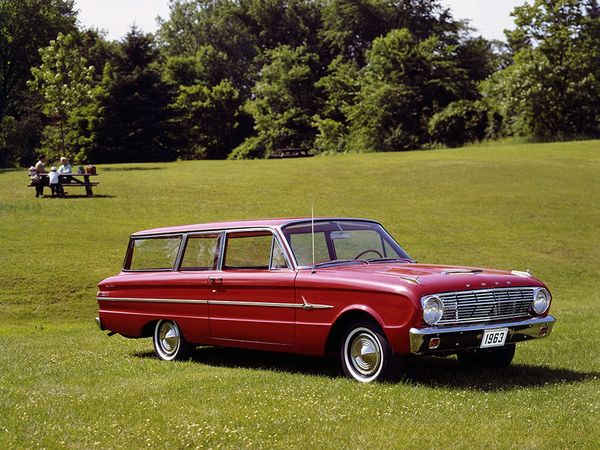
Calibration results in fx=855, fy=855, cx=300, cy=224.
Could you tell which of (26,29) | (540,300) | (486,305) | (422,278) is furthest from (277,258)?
(26,29)

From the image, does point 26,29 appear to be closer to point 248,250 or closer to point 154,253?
point 154,253

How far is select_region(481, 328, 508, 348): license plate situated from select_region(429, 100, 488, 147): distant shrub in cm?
6050

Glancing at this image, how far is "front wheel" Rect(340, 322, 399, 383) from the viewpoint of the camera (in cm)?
843

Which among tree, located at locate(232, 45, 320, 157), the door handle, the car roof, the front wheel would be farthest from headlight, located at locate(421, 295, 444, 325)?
tree, located at locate(232, 45, 320, 157)

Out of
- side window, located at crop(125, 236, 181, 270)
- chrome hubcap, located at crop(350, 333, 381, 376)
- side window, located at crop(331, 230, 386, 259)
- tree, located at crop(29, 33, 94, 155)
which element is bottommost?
chrome hubcap, located at crop(350, 333, 381, 376)

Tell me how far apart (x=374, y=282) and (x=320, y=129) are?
71543mm

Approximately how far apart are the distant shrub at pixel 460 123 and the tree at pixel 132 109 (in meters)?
21.7

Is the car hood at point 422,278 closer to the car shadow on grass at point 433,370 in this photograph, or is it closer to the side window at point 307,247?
the side window at point 307,247

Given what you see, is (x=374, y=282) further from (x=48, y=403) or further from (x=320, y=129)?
(x=320, y=129)

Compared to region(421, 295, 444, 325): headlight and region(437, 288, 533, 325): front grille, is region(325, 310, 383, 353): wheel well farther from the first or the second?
region(437, 288, 533, 325): front grille

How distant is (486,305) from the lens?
8703 millimetres

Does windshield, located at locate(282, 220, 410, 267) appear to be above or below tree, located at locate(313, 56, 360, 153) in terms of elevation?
below

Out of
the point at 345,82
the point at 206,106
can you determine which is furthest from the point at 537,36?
the point at 206,106

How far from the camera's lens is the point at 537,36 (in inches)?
2665
